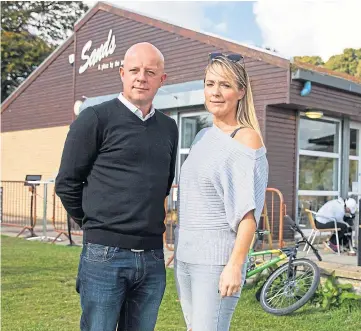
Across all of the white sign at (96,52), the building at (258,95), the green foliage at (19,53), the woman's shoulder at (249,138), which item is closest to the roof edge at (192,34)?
the building at (258,95)

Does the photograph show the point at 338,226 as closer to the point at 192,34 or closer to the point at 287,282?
the point at 287,282

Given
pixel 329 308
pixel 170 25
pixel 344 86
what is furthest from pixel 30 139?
pixel 329 308

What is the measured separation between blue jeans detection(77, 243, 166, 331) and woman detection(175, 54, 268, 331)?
0.19 metres

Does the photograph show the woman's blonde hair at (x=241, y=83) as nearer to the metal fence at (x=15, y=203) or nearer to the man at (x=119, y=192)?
the man at (x=119, y=192)

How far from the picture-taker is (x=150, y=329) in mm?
2734

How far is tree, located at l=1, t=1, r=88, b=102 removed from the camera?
2902cm

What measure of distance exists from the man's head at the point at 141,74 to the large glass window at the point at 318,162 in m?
8.61

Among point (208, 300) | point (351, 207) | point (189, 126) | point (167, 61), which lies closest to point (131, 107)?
point (208, 300)

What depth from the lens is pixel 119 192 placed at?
8.20ft

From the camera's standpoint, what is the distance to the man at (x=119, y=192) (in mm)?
2502

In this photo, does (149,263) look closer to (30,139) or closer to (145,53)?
(145,53)

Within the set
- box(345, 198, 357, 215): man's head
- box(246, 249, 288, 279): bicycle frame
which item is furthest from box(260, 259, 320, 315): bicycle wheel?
box(345, 198, 357, 215): man's head

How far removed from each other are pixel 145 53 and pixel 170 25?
10077 mm

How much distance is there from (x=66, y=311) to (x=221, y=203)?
379 centimetres
